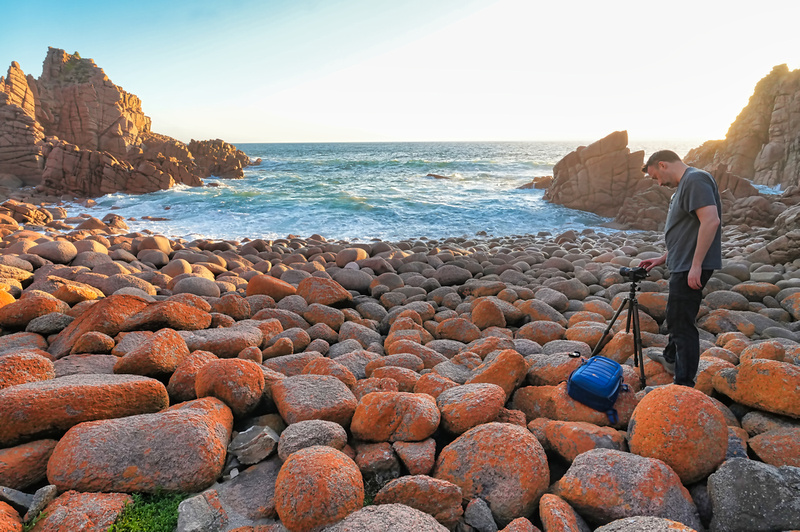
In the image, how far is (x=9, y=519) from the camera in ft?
6.15

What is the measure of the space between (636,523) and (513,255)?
9.37 metres

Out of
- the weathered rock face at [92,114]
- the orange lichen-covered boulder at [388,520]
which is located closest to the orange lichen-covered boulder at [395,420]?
the orange lichen-covered boulder at [388,520]

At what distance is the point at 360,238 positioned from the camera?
16.2 m

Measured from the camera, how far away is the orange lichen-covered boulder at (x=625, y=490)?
2066mm

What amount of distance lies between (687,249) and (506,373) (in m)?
1.90

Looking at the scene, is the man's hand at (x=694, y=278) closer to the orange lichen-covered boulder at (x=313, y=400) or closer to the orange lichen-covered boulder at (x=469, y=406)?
the orange lichen-covered boulder at (x=469, y=406)

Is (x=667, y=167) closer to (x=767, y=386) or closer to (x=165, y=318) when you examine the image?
(x=767, y=386)

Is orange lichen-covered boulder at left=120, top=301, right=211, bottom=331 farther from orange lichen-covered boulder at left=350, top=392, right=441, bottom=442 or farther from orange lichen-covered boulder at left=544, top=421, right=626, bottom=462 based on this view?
orange lichen-covered boulder at left=544, top=421, right=626, bottom=462

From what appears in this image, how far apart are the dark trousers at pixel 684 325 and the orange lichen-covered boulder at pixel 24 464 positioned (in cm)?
447

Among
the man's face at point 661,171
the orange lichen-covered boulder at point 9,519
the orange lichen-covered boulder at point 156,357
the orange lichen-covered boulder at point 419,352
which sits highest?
the man's face at point 661,171

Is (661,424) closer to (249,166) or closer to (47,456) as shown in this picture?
(47,456)

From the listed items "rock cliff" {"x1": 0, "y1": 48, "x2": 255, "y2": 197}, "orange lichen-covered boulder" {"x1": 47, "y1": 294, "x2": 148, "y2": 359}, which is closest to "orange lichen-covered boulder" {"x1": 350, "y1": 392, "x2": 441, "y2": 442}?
"orange lichen-covered boulder" {"x1": 47, "y1": 294, "x2": 148, "y2": 359}

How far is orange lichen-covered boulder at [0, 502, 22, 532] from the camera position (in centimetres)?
183

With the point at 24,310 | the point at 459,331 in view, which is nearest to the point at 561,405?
the point at 459,331
